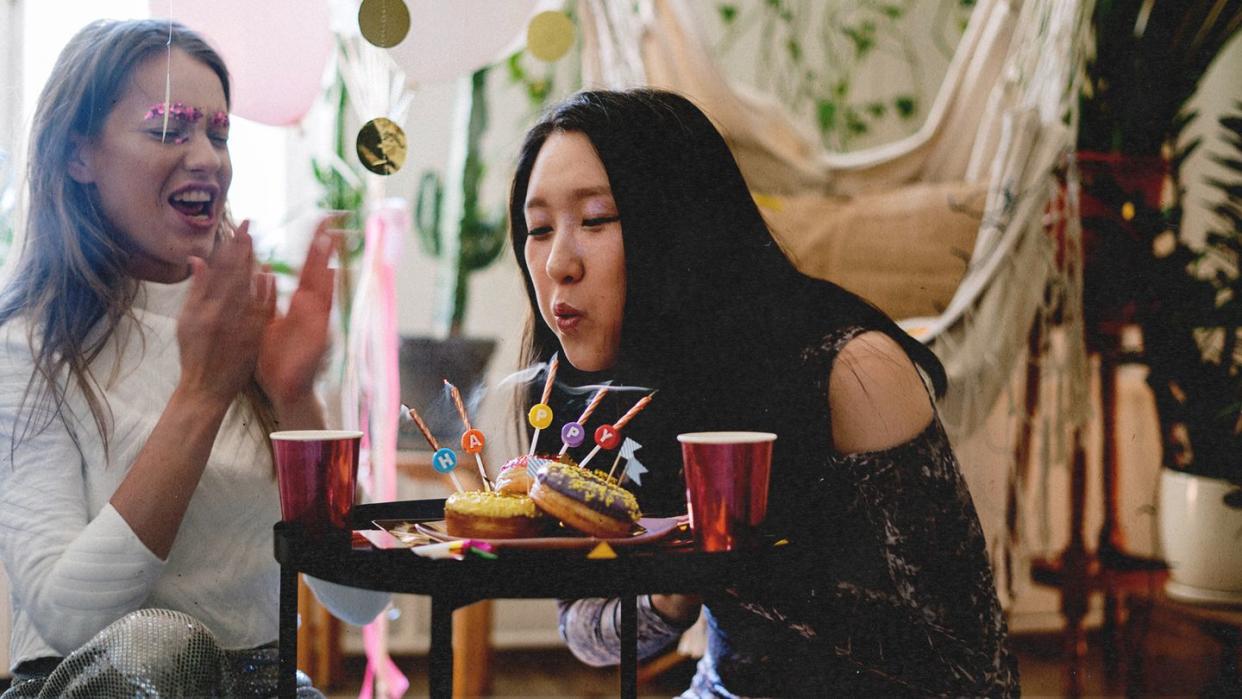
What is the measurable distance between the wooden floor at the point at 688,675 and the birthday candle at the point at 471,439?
3.42ft

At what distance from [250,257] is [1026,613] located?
2.02 m

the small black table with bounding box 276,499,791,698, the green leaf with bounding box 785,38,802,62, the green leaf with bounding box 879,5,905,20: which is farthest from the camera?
the green leaf with bounding box 785,38,802,62

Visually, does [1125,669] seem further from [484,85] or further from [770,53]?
[484,85]

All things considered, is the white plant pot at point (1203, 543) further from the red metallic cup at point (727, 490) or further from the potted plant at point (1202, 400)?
the red metallic cup at point (727, 490)

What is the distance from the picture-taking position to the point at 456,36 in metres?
1.15

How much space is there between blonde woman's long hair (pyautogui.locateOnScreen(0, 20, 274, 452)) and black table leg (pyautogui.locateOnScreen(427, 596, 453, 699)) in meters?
0.44

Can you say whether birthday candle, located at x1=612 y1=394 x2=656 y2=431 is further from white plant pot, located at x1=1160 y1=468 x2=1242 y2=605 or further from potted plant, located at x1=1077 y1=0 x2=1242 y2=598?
white plant pot, located at x1=1160 y1=468 x2=1242 y2=605

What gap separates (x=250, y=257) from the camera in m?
1.02

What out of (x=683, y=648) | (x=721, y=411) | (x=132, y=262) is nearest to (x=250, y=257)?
(x=132, y=262)

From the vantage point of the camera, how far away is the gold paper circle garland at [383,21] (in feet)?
3.64

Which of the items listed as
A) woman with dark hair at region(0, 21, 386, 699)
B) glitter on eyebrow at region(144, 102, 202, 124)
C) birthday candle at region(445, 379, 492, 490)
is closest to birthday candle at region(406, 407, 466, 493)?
birthday candle at region(445, 379, 492, 490)

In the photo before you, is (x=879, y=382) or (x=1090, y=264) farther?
(x=1090, y=264)

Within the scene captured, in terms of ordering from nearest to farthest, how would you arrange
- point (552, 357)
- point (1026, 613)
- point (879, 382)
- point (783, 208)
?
point (879, 382), point (552, 357), point (783, 208), point (1026, 613)

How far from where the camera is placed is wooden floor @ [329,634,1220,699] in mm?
2037
